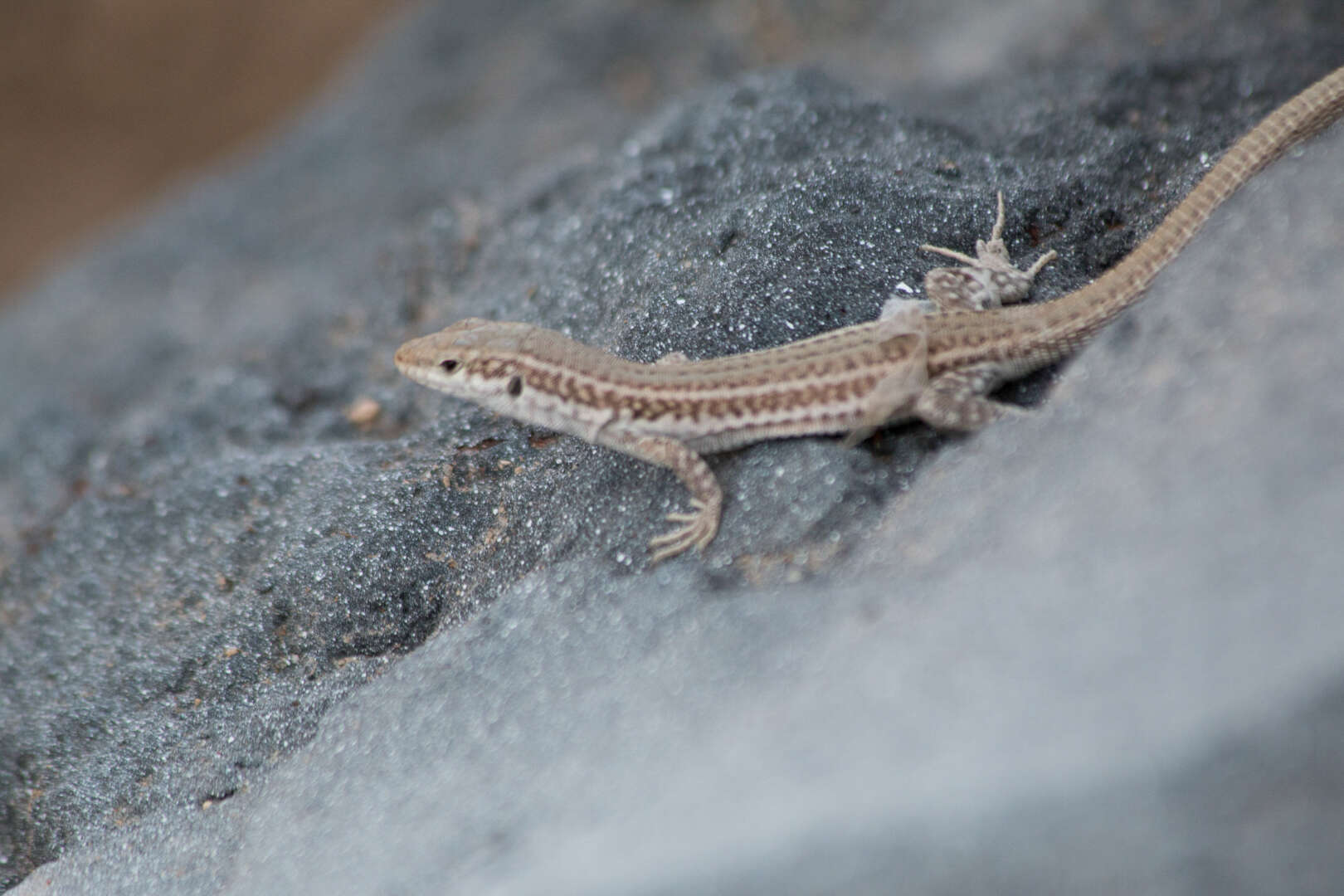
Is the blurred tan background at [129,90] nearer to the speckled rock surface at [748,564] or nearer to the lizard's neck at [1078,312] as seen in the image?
the speckled rock surface at [748,564]

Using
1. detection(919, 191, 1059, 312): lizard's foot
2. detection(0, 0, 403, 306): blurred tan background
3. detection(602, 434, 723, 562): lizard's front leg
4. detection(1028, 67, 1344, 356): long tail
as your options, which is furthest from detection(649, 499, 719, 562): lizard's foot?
detection(0, 0, 403, 306): blurred tan background

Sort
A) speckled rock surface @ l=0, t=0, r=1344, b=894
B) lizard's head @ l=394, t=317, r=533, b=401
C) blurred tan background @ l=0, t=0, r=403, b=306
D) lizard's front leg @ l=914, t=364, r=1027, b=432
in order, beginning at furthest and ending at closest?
blurred tan background @ l=0, t=0, r=403, b=306 → lizard's head @ l=394, t=317, r=533, b=401 → lizard's front leg @ l=914, t=364, r=1027, b=432 → speckled rock surface @ l=0, t=0, r=1344, b=894

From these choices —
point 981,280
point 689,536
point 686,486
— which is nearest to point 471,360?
point 686,486

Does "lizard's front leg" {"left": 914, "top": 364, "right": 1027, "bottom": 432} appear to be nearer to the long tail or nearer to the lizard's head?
the long tail

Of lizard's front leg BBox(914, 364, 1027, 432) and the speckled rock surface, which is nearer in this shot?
the speckled rock surface

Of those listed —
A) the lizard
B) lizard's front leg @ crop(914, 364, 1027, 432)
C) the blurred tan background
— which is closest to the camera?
lizard's front leg @ crop(914, 364, 1027, 432)

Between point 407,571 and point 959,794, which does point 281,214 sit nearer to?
point 407,571

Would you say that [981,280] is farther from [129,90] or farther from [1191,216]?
[129,90]
